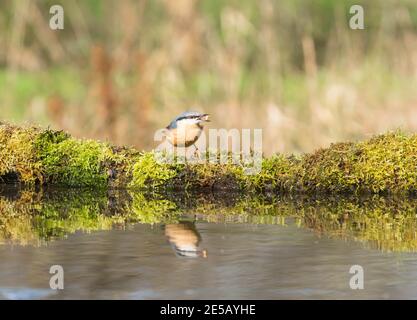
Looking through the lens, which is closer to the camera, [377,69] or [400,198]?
[400,198]

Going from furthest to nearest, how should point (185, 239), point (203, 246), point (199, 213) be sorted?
1. point (199, 213)
2. point (185, 239)
3. point (203, 246)

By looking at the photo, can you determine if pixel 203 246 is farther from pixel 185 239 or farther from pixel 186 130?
pixel 186 130

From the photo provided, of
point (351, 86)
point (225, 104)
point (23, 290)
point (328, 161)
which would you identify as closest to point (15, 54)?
point (225, 104)

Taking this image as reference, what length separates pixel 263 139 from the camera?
9.13 m

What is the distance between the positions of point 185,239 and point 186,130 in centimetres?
162

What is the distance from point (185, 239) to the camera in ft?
14.2

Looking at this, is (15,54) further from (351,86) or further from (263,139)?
(351,86)

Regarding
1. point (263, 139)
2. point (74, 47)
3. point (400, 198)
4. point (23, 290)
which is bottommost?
point (23, 290)

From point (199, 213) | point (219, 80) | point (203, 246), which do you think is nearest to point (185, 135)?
point (199, 213)

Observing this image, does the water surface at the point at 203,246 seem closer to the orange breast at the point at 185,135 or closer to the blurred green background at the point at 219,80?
the orange breast at the point at 185,135

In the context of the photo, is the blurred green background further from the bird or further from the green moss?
the green moss

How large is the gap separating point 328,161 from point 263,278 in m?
2.09

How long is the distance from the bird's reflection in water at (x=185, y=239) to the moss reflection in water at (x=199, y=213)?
0.42 feet

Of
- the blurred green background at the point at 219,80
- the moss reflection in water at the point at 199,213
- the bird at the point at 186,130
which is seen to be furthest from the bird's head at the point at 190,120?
the blurred green background at the point at 219,80
